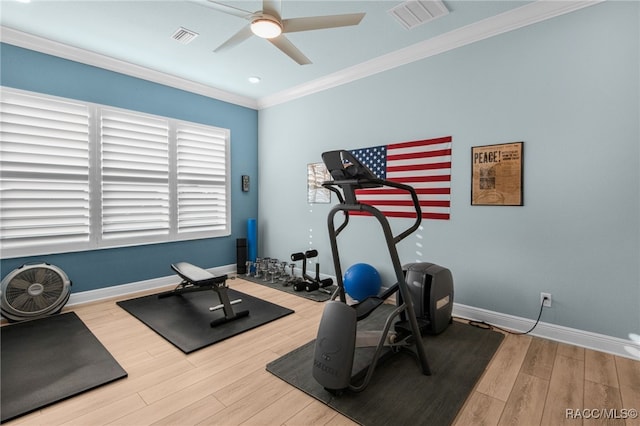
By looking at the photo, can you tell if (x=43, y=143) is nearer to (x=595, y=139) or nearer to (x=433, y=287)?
(x=433, y=287)

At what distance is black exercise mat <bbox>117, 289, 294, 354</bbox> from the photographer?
2.80m

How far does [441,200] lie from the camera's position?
3408 mm

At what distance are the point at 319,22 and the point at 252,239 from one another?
3.80 m

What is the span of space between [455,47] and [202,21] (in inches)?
104

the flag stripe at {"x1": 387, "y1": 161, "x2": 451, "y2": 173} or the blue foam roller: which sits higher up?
the flag stripe at {"x1": 387, "y1": 161, "x2": 451, "y2": 173}

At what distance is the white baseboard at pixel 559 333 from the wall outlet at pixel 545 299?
18 centimetres

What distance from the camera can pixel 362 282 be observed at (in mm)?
3572

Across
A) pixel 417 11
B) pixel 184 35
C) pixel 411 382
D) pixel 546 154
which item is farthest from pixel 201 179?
pixel 546 154

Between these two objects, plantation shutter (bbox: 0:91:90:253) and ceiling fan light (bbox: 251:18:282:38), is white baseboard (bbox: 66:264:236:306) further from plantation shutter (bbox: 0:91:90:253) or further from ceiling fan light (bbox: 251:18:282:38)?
ceiling fan light (bbox: 251:18:282:38)

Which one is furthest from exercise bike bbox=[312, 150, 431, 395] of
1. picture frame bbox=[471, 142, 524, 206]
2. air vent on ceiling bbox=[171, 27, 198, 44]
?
air vent on ceiling bbox=[171, 27, 198, 44]

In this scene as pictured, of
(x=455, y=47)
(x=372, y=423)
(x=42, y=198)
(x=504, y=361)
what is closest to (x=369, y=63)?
(x=455, y=47)

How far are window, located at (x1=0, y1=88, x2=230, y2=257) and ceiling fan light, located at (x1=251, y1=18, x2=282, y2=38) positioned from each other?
2708mm

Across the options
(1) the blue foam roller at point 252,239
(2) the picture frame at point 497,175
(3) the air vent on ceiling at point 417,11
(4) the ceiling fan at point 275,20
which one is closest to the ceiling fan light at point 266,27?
(4) the ceiling fan at point 275,20

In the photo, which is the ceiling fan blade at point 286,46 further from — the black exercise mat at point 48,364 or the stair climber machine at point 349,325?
the black exercise mat at point 48,364
